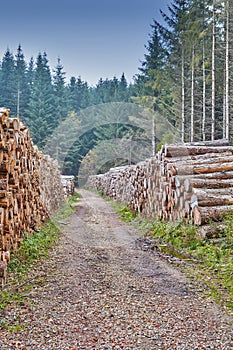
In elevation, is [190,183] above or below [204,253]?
above

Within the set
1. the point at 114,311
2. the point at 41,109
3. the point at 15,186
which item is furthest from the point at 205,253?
the point at 41,109

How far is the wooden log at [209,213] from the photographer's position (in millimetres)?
6781

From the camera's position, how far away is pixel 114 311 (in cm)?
377

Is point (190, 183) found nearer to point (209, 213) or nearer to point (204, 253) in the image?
point (209, 213)

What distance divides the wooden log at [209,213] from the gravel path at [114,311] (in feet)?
4.42

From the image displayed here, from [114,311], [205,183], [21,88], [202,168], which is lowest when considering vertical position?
[114,311]

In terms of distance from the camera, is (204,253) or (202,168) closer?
(204,253)

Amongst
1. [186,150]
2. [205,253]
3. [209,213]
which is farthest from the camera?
[186,150]

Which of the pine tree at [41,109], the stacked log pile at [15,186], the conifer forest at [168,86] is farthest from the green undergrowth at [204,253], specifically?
the pine tree at [41,109]

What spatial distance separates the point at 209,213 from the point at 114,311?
3.62 m

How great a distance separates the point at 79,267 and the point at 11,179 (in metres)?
1.89

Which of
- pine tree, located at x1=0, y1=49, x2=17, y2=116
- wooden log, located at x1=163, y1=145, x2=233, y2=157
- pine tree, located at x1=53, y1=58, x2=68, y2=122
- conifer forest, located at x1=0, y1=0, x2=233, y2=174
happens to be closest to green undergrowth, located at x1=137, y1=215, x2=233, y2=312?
wooden log, located at x1=163, y1=145, x2=233, y2=157

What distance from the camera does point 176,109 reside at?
2561 cm

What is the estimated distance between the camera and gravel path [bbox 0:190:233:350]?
3115 mm
